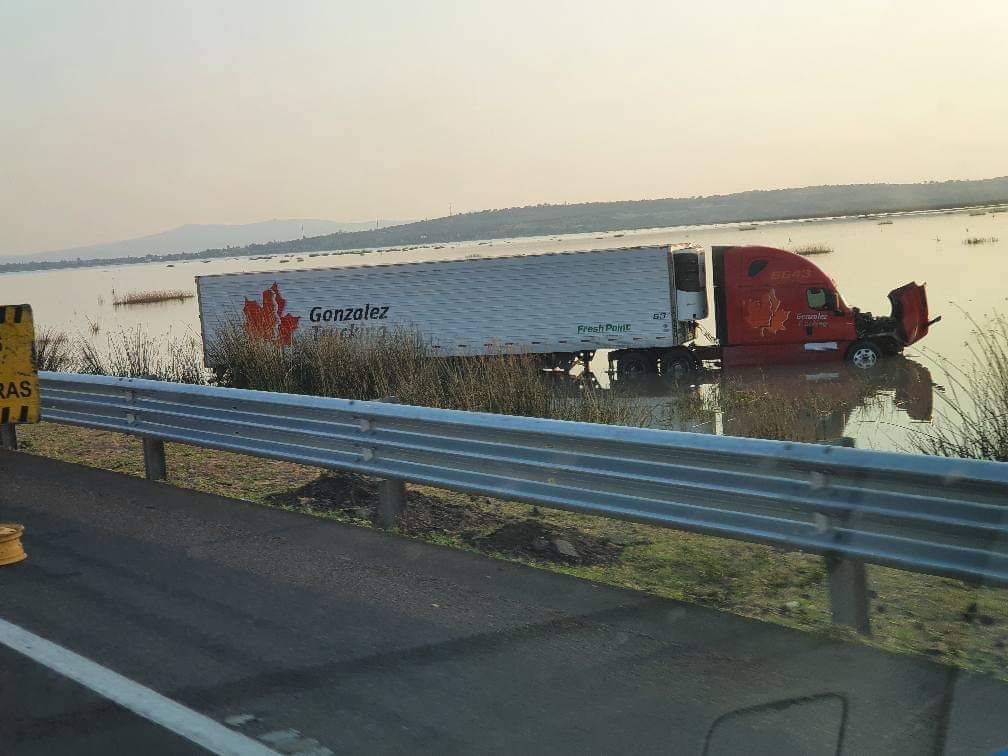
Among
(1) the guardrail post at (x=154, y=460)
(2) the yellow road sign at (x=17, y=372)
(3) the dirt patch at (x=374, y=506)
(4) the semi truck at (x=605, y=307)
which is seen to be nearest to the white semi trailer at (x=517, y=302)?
(4) the semi truck at (x=605, y=307)

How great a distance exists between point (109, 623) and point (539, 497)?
2.51 m

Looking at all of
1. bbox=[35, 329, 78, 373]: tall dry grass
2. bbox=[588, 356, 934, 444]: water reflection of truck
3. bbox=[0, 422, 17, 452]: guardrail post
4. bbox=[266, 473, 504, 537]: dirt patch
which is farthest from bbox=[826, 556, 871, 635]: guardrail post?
bbox=[35, 329, 78, 373]: tall dry grass

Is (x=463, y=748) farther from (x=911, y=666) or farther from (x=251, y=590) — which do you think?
(x=251, y=590)

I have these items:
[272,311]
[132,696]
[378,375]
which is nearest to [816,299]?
[378,375]

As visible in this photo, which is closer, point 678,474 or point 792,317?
point 678,474

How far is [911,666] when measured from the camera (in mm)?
4906

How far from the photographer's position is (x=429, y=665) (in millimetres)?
5121

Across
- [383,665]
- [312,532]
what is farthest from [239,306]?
[383,665]

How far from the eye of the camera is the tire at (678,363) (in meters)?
28.4

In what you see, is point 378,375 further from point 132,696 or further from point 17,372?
point 132,696

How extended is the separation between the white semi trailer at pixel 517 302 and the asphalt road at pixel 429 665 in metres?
20.7

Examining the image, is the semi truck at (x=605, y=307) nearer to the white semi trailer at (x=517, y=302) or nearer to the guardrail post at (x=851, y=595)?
the white semi trailer at (x=517, y=302)

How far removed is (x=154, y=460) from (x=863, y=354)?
20794 mm

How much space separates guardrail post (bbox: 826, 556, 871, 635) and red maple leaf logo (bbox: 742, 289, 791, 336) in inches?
877
